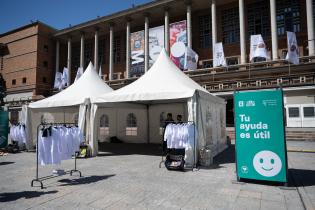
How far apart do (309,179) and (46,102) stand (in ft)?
38.5

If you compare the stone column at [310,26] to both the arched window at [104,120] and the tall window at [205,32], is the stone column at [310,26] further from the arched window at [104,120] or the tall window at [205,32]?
the arched window at [104,120]

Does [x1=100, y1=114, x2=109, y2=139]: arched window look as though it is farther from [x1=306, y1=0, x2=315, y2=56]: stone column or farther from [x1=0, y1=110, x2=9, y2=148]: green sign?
[x1=306, y1=0, x2=315, y2=56]: stone column

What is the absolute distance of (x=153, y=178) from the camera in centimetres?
663

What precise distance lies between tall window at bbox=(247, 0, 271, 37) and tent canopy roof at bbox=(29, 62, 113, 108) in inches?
869

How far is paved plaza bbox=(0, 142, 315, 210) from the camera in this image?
181 inches

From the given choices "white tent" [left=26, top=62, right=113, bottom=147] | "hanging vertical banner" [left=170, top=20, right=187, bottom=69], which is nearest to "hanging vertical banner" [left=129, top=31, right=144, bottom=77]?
"hanging vertical banner" [left=170, top=20, right=187, bottom=69]

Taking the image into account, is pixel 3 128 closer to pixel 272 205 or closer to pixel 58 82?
pixel 272 205

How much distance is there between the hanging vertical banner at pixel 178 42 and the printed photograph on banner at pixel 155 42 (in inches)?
55.0

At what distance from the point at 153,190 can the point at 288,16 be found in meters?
27.9

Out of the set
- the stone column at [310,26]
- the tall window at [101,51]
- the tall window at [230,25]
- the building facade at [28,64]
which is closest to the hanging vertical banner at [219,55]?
the tall window at [230,25]

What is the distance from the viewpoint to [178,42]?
2789 centimetres

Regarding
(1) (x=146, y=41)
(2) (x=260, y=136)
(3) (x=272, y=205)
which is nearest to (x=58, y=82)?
(1) (x=146, y=41)

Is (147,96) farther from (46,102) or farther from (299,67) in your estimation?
(299,67)

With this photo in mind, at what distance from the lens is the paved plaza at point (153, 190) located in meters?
4.60
